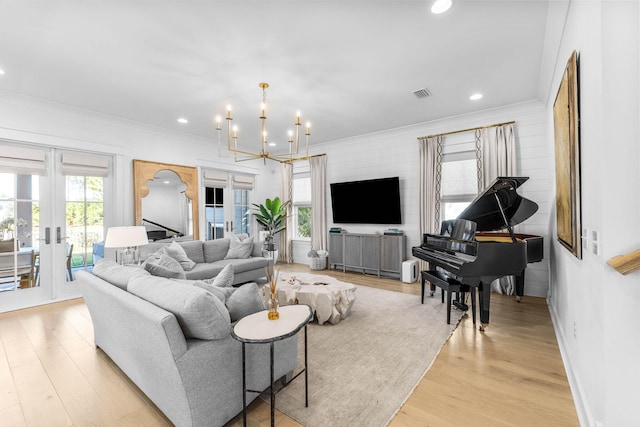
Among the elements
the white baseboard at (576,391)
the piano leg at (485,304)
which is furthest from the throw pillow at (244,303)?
the piano leg at (485,304)

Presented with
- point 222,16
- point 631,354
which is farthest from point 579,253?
point 222,16

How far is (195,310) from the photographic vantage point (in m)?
1.50

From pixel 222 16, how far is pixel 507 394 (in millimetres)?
3574

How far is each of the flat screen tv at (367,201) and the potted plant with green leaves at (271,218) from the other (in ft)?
4.52

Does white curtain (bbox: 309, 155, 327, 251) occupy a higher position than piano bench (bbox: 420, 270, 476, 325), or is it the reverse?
white curtain (bbox: 309, 155, 327, 251)

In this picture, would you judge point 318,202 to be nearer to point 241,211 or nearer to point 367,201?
point 367,201

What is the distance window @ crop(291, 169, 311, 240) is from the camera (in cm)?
695

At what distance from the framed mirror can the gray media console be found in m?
2.93

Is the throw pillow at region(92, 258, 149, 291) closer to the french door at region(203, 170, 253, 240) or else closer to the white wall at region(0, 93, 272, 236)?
the white wall at region(0, 93, 272, 236)

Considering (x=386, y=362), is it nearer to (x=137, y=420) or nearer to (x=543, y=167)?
(x=137, y=420)

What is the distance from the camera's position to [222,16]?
2279mm

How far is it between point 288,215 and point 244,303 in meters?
5.16

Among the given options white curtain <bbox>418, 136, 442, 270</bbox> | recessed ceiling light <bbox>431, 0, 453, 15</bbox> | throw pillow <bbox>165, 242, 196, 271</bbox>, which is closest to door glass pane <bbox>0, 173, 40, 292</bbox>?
throw pillow <bbox>165, 242, 196, 271</bbox>

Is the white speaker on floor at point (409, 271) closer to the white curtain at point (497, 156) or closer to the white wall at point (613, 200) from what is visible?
the white curtain at point (497, 156)
